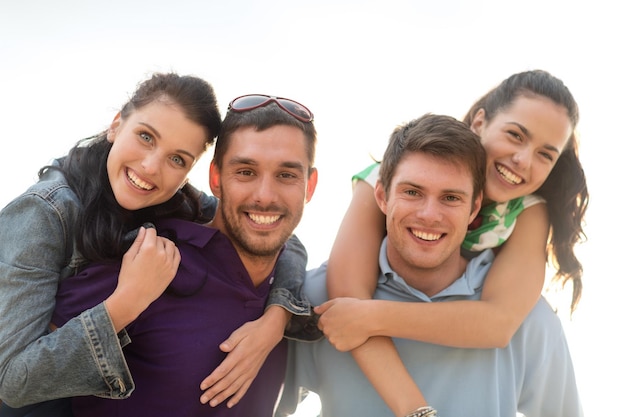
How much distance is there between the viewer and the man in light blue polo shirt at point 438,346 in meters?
3.01

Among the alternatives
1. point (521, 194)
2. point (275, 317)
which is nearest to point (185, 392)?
point (275, 317)

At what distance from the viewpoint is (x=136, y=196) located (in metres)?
2.84

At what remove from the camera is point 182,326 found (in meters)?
2.65

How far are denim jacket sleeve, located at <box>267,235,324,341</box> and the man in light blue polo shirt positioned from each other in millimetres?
161

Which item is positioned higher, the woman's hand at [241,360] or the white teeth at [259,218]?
the white teeth at [259,218]

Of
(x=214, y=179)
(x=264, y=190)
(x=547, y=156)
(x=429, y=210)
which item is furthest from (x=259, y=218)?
(x=547, y=156)

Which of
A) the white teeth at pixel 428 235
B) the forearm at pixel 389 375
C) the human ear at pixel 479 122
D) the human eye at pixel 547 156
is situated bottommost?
the forearm at pixel 389 375

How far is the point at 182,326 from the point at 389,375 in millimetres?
986

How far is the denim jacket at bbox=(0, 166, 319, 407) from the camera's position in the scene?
2307 millimetres

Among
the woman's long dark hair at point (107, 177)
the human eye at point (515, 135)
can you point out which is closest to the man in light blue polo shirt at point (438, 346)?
the human eye at point (515, 135)

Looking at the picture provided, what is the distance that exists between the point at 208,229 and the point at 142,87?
31.5 inches

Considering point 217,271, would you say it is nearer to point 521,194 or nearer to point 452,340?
point 452,340

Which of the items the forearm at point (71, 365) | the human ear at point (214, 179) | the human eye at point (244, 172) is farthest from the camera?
the human ear at point (214, 179)

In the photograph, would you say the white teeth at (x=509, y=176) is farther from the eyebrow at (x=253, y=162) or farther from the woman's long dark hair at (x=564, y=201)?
the eyebrow at (x=253, y=162)
